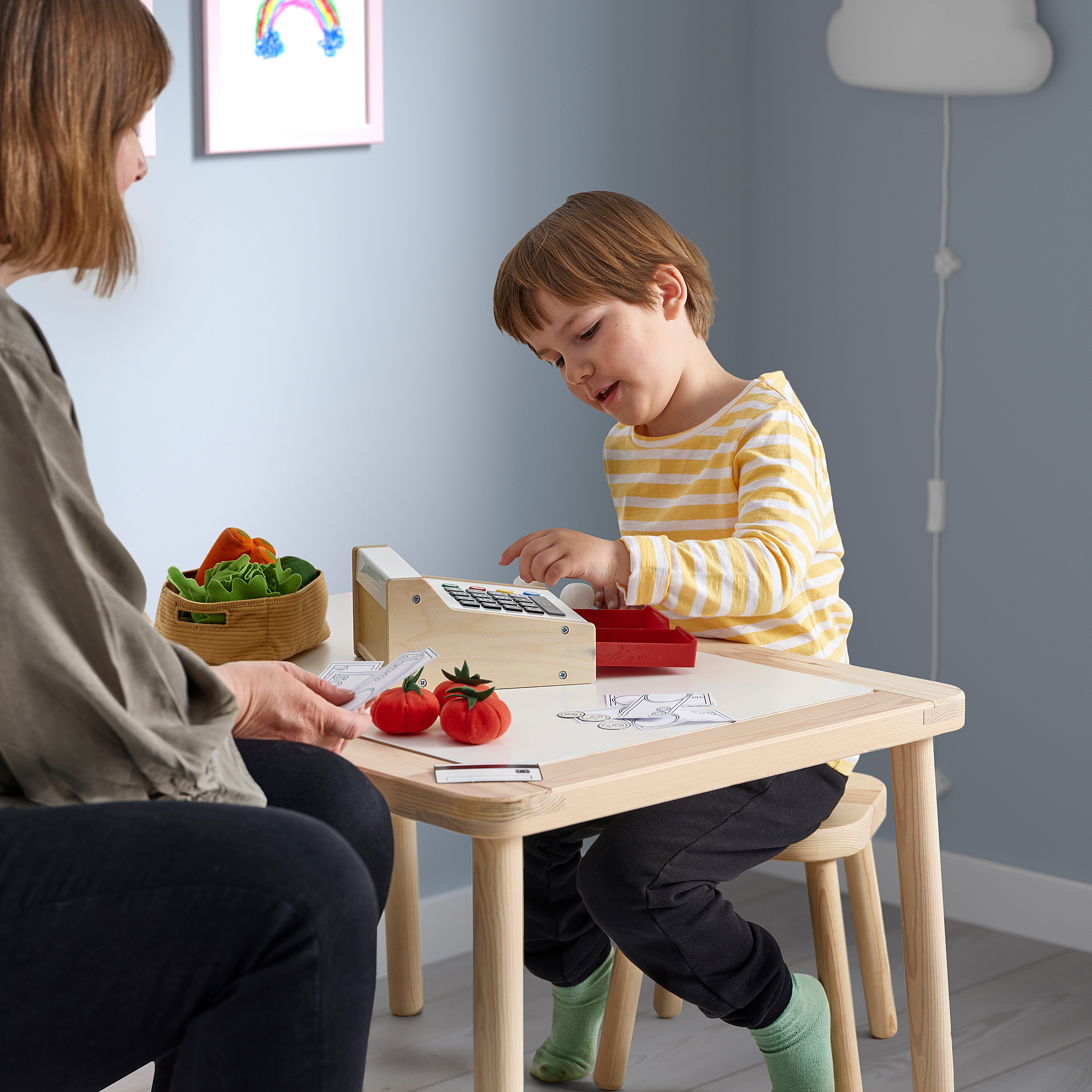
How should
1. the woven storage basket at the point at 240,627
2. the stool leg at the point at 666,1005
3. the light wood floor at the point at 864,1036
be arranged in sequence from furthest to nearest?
1. the stool leg at the point at 666,1005
2. the light wood floor at the point at 864,1036
3. the woven storage basket at the point at 240,627

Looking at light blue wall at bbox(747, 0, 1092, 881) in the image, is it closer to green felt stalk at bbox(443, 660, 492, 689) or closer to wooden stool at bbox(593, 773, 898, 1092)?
wooden stool at bbox(593, 773, 898, 1092)

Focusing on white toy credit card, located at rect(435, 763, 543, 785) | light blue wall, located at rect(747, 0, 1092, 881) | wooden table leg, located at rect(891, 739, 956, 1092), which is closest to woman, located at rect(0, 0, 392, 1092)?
white toy credit card, located at rect(435, 763, 543, 785)

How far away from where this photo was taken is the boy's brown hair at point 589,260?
5.18 ft

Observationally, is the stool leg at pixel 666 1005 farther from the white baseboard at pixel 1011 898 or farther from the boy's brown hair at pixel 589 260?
the boy's brown hair at pixel 589 260

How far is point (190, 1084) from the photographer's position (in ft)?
2.64

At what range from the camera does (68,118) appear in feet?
2.77

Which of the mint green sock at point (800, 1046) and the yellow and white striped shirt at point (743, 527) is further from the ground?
the yellow and white striped shirt at point (743, 527)

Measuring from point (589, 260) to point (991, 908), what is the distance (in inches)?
52.7

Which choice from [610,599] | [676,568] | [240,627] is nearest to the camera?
[240,627]

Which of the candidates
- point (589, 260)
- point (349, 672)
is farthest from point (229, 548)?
point (589, 260)

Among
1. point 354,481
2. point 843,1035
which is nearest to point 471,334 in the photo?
point 354,481

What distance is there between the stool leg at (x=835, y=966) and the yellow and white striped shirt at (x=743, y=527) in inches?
10.2

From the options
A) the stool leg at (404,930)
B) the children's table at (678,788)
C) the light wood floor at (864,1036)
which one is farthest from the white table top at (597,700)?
the light wood floor at (864,1036)

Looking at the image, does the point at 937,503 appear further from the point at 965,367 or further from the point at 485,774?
the point at 485,774
